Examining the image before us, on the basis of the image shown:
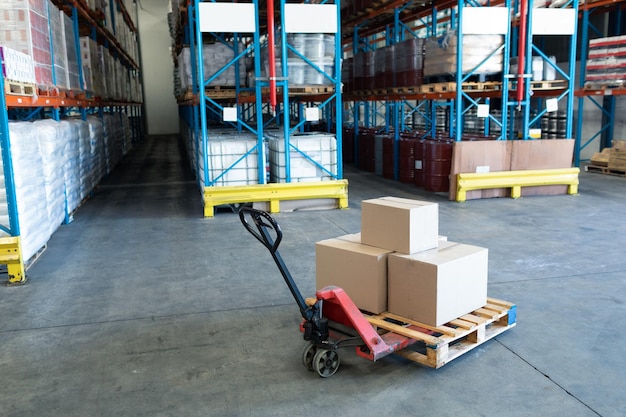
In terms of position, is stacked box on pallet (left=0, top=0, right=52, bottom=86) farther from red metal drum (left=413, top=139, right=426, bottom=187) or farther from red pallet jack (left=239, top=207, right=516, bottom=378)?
red metal drum (left=413, top=139, right=426, bottom=187)

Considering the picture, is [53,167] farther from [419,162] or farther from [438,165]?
[419,162]

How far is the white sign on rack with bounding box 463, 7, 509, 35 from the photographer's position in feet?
31.3

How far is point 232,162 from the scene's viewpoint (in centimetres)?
900

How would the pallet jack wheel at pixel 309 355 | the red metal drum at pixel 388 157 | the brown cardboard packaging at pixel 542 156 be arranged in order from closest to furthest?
the pallet jack wheel at pixel 309 355
the brown cardboard packaging at pixel 542 156
the red metal drum at pixel 388 157

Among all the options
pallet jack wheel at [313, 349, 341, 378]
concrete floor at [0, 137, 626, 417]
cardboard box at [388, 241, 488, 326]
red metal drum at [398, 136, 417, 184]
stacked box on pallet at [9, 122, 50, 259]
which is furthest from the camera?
red metal drum at [398, 136, 417, 184]

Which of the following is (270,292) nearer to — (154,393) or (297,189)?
(154,393)

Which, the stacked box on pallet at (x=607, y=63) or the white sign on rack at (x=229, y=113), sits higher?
the stacked box on pallet at (x=607, y=63)

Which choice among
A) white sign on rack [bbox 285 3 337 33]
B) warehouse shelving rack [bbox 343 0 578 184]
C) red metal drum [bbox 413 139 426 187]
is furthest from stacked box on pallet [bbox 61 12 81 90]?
red metal drum [bbox 413 139 426 187]

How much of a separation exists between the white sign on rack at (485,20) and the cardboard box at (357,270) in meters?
6.56

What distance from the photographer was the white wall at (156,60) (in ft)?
105

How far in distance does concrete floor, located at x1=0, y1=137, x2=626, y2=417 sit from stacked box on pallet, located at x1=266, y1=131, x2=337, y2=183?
133cm

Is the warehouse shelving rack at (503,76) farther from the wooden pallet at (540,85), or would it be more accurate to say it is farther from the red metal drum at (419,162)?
the red metal drum at (419,162)

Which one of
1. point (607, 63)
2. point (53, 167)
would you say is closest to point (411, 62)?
point (607, 63)

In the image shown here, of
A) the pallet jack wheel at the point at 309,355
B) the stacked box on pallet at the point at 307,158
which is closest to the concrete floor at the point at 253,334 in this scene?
the pallet jack wheel at the point at 309,355
